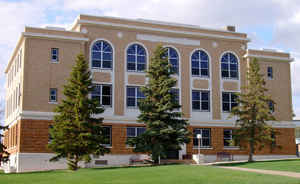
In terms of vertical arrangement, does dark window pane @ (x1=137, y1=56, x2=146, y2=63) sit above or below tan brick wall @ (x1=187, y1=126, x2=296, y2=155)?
above

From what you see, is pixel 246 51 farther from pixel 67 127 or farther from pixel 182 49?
pixel 67 127

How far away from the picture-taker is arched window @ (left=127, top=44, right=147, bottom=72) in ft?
137

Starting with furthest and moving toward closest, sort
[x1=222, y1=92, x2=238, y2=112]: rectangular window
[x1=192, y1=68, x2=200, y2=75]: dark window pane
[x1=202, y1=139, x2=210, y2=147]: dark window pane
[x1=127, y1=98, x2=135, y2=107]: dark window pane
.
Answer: [x1=222, y1=92, x2=238, y2=112]: rectangular window → [x1=192, y1=68, x2=200, y2=75]: dark window pane → [x1=202, y1=139, x2=210, y2=147]: dark window pane → [x1=127, y1=98, x2=135, y2=107]: dark window pane

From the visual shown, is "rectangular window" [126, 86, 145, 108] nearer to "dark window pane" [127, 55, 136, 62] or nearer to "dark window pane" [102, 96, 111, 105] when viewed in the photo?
"dark window pane" [102, 96, 111, 105]

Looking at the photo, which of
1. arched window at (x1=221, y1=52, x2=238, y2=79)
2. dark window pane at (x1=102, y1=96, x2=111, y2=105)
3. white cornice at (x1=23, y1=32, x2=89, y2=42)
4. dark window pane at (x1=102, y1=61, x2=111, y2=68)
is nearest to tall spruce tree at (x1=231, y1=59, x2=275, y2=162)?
arched window at (x1=221, y1=52, x2=238, y2=79)

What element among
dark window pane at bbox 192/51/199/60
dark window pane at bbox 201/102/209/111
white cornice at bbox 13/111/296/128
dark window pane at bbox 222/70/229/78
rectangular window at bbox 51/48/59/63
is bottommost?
white cornice at bbox 13/111/296/128

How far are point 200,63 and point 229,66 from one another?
3203 millimetres

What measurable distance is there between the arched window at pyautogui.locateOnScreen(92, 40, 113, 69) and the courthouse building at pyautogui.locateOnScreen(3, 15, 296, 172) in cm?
9

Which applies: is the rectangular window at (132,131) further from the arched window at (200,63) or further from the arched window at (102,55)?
the arched window at (200,63)

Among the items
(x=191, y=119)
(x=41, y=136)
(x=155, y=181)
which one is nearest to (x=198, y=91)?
(x=191, y=119)

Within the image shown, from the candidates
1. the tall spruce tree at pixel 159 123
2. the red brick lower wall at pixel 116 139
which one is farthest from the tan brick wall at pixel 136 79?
the tall spruce tree at pixel 159 123

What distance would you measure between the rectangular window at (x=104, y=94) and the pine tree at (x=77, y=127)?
7.30 meters

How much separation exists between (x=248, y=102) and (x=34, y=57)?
1830 centimetres

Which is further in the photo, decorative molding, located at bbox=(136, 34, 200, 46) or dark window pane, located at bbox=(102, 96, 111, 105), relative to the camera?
decorative molding, located at bbox=(136, 34, 200, 46)
